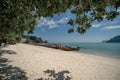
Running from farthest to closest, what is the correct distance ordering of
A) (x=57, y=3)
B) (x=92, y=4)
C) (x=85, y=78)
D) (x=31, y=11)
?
(x=85, y=78) → (x=31, y=11) → (x=57, y=3) → (x=92, y=4)

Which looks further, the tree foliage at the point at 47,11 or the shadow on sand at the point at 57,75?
the shadow on sand at the point at 57,75

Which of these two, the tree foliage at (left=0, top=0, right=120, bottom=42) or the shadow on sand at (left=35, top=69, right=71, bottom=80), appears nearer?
the tree foliage at (left=0, top=0, right=120, bottom=42)

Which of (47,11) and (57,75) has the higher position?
(47,11)

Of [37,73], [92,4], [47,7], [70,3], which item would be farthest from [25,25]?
[37,73]

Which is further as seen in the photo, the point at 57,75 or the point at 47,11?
the point at 57,75

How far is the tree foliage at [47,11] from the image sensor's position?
22.7ft

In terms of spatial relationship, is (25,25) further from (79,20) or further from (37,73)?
(37,73)

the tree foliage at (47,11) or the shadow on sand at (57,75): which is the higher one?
the tree foliage at (47,11)

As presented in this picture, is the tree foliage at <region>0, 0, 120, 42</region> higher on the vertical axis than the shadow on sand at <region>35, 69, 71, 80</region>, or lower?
higher

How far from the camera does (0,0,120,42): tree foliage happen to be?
22.7ft

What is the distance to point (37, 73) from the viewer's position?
12.6 metres

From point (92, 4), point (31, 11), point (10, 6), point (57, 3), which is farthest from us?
point (31, 11)

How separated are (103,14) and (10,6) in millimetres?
4217

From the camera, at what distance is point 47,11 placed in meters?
8.06
